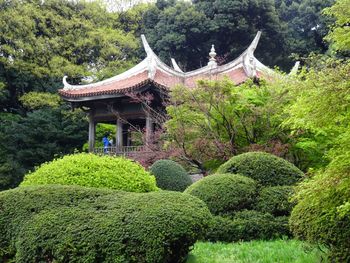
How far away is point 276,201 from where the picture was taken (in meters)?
7.56

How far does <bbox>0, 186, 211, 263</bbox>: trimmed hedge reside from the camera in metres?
4.87

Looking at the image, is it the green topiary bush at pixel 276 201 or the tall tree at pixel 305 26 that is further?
the tall tree at pixel 305 26

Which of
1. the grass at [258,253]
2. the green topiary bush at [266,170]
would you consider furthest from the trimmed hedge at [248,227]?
the green topiary bush at [266,170]

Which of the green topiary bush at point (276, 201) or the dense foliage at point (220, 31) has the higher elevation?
the dense foliage at point (220, 31)

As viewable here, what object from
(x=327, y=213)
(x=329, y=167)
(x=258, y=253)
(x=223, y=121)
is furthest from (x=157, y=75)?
(x=329, y=167)

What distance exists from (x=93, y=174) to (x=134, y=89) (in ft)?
33.2

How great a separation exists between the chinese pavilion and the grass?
9.70 meters

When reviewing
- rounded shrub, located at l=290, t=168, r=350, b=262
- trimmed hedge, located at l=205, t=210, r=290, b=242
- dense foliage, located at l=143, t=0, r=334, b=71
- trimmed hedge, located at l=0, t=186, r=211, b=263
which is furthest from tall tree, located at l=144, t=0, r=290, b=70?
rounded shrub, located at l=290, t=168, r=350, b=262

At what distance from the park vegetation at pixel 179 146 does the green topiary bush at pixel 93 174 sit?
0.02 m

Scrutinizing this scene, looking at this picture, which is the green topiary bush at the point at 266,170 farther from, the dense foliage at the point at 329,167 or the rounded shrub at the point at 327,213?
the dense foliage at the point at 329,167

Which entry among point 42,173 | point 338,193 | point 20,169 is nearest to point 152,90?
point 20,169

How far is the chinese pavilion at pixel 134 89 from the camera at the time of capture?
55.6 feet

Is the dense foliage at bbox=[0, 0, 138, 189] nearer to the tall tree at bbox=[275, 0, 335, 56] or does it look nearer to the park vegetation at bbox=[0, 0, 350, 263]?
the park vegetation at bbox=[0, 0, 350, 263]

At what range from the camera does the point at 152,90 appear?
16719 mm
